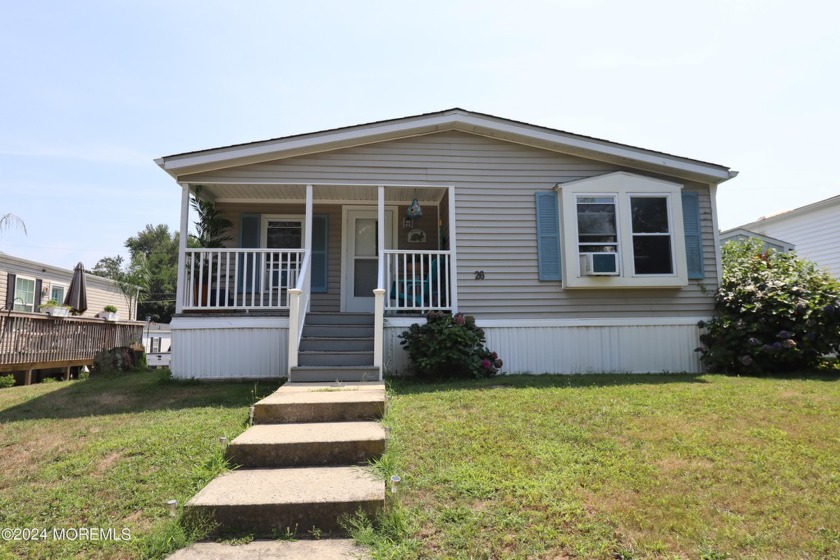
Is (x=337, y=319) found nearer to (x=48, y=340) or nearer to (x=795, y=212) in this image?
(x=48, y=340)

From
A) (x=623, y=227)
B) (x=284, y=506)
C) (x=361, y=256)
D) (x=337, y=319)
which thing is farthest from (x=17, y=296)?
(x=623, y=227)

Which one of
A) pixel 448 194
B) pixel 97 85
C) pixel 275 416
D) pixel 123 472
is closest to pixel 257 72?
pixel 97 85

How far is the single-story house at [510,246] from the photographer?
704cm

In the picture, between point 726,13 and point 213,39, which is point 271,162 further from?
point 726,13

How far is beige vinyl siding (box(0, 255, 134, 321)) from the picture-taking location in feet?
43.6

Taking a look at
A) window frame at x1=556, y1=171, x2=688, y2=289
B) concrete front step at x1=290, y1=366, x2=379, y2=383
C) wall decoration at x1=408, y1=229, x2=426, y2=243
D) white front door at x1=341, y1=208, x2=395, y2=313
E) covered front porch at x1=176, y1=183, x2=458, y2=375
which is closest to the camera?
concrete front step at x1=290, y1=366, x2=379, y2=383

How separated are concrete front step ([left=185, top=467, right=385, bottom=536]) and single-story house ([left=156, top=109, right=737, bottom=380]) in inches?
164

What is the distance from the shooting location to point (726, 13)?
20.6 ft

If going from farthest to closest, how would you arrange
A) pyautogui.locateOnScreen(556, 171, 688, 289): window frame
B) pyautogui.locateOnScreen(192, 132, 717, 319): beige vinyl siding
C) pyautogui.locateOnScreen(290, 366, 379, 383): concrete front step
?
pyautogui.locateOnScreen(192, 132, 717, 319): beige vinyl siding < pyautogui.locateOnScreen(556, 171, 688, 289): window frame < pyautogui.locateOnScreen(290, 366, 379, 383): concrete front step

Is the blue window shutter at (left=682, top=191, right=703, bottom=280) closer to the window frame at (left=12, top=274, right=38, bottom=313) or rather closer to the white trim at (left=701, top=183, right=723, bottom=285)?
the white trim at (left=701, top=183, right=723, bottom=285)

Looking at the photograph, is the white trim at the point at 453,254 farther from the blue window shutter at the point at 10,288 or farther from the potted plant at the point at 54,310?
the blue window shutter at the point at 10,288

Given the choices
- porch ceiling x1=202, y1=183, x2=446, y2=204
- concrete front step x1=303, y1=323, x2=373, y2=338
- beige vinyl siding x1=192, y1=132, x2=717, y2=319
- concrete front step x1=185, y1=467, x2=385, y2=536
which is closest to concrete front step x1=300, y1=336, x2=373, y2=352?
concrete front step x1=303, y1=323, x2=373, y2=338

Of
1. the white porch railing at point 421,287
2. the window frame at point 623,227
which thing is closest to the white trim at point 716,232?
the window frame at point 623,227

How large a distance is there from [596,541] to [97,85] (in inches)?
396
